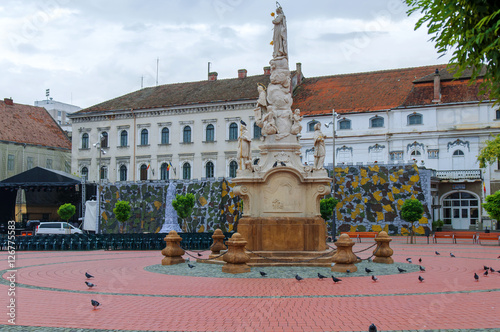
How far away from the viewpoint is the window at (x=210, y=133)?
185ft

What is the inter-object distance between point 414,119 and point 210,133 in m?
18.8

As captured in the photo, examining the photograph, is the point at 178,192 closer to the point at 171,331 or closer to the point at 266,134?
the point at 266,134

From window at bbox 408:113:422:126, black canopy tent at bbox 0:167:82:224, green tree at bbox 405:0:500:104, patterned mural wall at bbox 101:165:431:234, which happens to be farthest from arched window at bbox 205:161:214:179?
green tree at bbox 405:0:500:104

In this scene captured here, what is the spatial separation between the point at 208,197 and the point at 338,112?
13601 mm

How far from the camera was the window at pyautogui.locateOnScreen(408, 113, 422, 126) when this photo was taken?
4806cm

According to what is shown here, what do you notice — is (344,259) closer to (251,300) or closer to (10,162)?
(251,300)

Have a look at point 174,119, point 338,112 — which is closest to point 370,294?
point 338,112

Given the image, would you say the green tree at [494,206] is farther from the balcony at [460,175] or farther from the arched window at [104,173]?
the arched window at [104,173]

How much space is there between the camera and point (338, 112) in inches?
2018

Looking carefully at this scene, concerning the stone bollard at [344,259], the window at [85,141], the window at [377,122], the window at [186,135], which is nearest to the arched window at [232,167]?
the window at [186,135]

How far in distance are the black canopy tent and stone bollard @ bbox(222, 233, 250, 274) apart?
1313 inches

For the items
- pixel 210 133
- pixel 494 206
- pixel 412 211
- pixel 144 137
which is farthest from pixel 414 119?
pixel 144 137

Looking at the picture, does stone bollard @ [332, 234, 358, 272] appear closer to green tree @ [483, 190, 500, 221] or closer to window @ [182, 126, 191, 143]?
green tree @ [483, 190, 500, 221]

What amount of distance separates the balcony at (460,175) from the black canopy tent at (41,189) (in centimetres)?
2816
